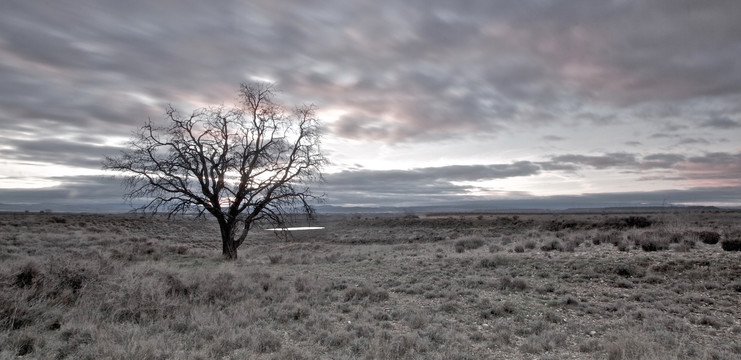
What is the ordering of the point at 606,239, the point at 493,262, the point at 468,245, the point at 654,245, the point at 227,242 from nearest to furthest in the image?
the point at 493,262 < the point at 654,245 < the point at 227,242 < the point at 606,239 < the point at 468,245

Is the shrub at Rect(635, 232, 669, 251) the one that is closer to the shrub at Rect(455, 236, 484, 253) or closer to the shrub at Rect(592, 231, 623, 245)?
the shrub at Rect(592, 231, 623, 245)

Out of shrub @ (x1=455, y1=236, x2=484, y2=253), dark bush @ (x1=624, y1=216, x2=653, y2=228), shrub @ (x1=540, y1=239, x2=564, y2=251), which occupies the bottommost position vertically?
shrub @ (x1=455, y1=236, x2=484, y2=253)

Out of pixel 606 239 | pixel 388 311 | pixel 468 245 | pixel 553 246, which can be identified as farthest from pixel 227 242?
pixel 606 239

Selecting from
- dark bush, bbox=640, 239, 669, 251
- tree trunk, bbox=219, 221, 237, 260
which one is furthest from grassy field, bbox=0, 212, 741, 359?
tree trunk, bbox=219, 221, 237, 260

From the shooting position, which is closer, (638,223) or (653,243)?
(653,243)

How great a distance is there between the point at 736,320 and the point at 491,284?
5.84 metres

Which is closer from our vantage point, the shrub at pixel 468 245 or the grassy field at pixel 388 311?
the grassy field at pixel 388 311

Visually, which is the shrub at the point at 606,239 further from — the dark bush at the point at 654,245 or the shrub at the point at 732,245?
the shrub at the point at 732,245

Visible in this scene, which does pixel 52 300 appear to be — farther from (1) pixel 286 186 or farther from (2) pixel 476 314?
(1) pixel 286 186

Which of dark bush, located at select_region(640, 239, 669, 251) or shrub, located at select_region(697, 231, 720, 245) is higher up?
shrub, located at select_region(697, 231, 720, 245)

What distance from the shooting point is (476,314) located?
9.42 meters

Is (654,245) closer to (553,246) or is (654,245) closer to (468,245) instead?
(553,246)

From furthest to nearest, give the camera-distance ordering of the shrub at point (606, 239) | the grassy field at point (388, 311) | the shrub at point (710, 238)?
the shrub at point (606, 239) < the shrub at point (710, 238) < the grassy field at point (388, 311)

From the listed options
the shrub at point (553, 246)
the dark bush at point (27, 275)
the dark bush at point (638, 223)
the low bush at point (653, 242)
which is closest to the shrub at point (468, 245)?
the shrub at point (553, 246)
